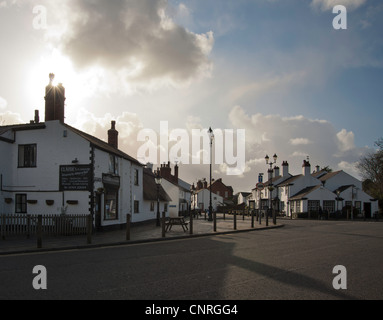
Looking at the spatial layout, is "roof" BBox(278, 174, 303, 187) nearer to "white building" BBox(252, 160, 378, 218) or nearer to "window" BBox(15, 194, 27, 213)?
"white building" BBox(252, 160, 378, 218)

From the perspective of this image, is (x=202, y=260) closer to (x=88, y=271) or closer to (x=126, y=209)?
(x=88, y=271)

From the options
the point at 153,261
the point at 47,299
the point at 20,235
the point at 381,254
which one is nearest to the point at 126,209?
the point at 20,235

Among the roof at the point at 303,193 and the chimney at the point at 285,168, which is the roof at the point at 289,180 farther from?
the roof at the point at 303,193

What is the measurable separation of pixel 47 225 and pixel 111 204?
5.59 meters

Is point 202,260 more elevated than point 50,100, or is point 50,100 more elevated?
point 50,100

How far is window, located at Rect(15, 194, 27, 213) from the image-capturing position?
21.9 m

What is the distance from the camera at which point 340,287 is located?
7.22 meters

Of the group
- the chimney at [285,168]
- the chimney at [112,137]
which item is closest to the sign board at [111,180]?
the chimney at [112,137]

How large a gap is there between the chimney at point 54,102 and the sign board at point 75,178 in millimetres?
3419

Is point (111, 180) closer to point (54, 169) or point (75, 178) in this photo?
point (75, 178)

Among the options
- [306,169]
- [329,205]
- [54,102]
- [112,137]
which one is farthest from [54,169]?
[306,169]

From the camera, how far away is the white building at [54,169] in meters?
21.1

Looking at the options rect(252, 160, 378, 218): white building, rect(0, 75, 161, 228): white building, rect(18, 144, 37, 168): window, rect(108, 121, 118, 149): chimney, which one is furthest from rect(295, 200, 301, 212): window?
rect(18, 144, 37, 168): window
